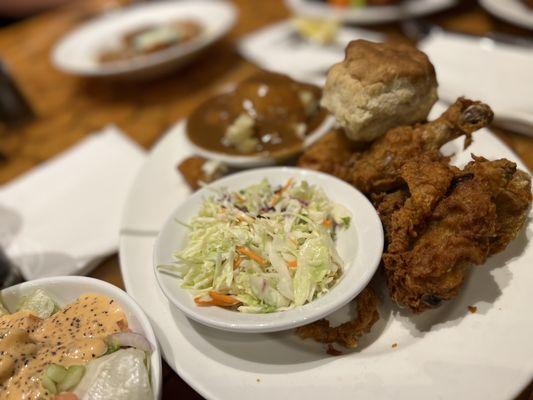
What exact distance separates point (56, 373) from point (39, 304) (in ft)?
1.44

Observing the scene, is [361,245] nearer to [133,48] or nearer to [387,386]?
[387,386]

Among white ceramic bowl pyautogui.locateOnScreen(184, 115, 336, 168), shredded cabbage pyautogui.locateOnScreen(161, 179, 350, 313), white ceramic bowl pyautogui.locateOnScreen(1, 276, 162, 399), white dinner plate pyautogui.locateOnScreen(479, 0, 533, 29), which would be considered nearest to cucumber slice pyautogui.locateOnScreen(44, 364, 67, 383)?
white ceramic bowl pyautogui.locateOnScreen(1, 276, 162, 399)

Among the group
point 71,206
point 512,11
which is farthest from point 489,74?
point 71,206

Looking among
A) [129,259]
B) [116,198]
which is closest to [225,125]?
[116,198]

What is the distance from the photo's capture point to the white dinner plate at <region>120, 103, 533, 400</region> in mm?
1609

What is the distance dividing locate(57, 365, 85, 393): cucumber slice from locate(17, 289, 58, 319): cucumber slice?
0.40 m

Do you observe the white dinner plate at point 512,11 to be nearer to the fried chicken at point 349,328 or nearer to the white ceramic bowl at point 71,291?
the fried chicken at point 349,328

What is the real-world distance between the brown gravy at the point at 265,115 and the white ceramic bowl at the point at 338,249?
0.41 metres

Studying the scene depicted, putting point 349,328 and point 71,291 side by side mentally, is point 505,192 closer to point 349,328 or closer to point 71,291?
point 349,328

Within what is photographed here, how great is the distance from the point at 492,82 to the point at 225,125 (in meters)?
1.85

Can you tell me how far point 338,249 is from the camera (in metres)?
2.13

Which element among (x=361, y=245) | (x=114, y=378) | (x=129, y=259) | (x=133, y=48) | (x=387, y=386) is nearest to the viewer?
(x=114, y=378)

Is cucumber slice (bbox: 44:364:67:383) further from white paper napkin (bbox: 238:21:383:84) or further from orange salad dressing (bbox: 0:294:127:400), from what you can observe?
white paper napkin (bbox: 238:21:383:84)

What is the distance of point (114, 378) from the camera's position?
1.54 meters
